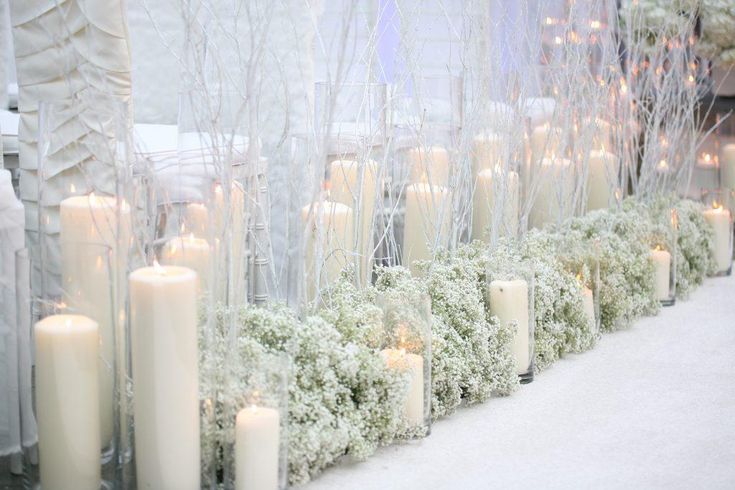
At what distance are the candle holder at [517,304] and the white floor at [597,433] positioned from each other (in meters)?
0.06

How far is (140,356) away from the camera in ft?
5.50

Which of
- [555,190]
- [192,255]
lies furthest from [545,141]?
[192,255]

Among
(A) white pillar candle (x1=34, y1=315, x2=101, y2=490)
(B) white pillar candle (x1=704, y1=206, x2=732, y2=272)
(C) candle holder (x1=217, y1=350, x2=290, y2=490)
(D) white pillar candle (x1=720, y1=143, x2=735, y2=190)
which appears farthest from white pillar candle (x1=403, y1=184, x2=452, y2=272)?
(D) white pillar candle (x1=720, y1=143, x2=735, y2=190)

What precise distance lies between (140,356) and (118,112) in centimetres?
37

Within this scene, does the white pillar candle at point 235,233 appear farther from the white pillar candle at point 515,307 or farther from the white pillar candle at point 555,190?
the white pillar candle at point 555,190

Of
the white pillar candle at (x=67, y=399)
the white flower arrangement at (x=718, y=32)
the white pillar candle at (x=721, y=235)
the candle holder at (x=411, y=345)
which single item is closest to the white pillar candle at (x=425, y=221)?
the candle holder at (x=411, y=345)

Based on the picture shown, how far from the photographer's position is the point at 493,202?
106 inches

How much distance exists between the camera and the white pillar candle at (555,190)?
2.87m

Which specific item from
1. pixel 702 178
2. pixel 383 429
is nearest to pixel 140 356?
pixel 383 429

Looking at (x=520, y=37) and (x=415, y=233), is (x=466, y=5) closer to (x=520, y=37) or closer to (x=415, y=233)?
(x=520, y=37)

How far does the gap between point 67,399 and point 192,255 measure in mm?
275

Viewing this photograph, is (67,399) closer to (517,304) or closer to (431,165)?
(517,304)

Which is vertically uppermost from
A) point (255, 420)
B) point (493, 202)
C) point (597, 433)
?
point (493, 202)

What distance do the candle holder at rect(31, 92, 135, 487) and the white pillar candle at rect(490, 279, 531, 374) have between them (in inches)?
32.0
